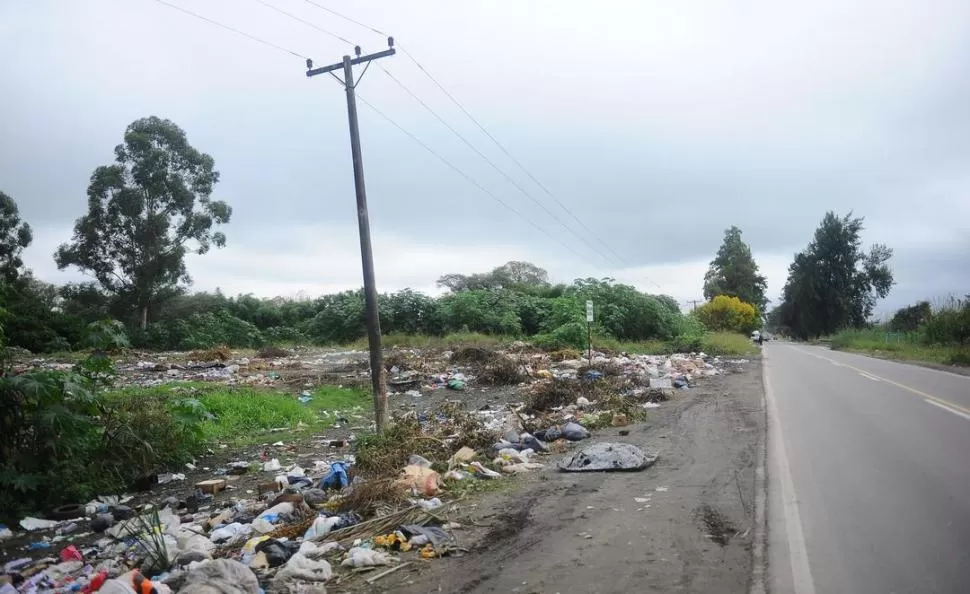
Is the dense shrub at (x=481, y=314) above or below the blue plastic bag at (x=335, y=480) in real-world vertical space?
above

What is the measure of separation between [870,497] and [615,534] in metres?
2.68

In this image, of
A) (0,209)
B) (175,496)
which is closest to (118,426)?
(175,496)

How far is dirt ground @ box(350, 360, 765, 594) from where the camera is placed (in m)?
4.38

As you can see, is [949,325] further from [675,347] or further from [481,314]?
[481,314]

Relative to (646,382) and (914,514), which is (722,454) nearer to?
(914,514)

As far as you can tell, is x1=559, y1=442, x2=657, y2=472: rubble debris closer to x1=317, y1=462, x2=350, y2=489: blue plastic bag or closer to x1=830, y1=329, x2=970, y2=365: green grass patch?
x1=317, y1=462, x2=350, y2=489: blue plastic bag

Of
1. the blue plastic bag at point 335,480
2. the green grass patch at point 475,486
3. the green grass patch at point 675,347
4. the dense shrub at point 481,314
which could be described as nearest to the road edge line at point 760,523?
the green grass patch at point 475,486

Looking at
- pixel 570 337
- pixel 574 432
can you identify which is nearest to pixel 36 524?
pixel 574 432

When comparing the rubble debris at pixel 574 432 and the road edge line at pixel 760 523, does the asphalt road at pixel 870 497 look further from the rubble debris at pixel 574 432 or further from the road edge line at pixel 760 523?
the rubble debris at pixel 574 432

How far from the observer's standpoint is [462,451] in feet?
28.1

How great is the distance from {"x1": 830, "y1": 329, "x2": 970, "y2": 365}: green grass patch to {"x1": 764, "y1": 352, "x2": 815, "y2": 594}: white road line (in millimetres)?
18645

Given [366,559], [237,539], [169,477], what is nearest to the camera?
[366,559]

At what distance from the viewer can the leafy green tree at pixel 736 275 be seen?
274ft

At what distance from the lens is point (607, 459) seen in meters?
7.93
